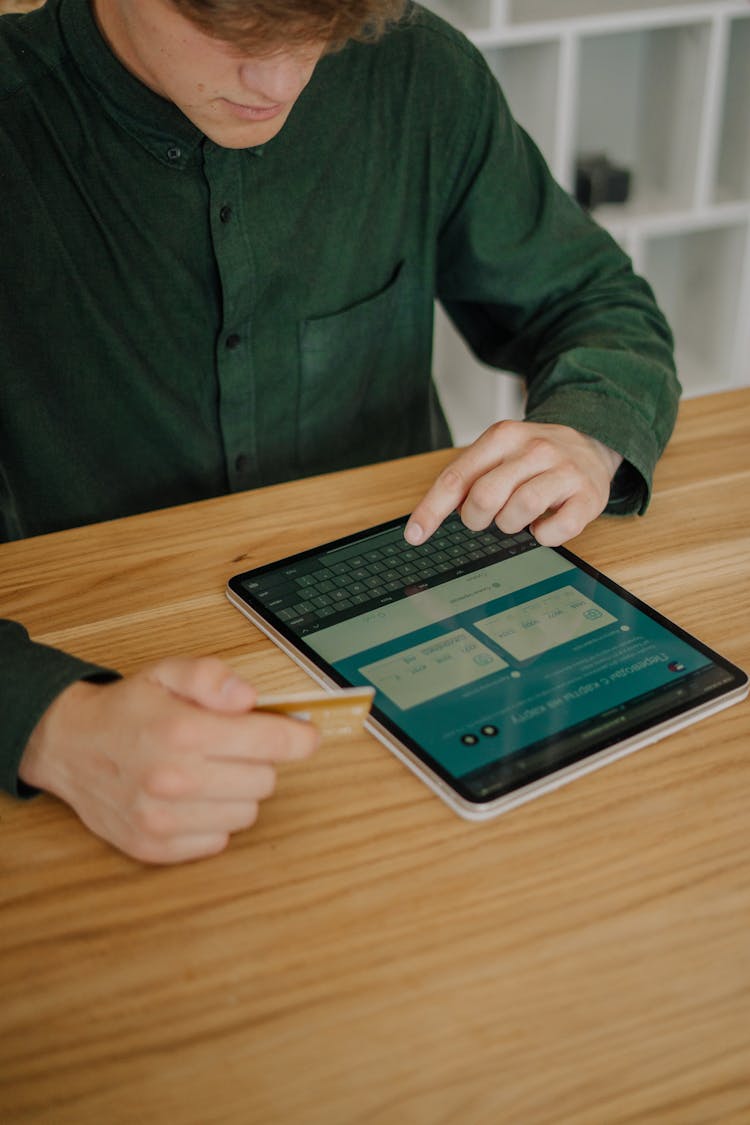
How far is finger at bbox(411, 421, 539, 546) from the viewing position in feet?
2.72

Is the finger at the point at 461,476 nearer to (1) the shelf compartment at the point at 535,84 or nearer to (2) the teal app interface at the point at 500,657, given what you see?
(2) the teal app interface at the point at 500,657

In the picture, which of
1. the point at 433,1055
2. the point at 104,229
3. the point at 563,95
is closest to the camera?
the point at 433,1055

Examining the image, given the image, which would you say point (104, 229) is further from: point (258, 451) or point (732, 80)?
point (732, 80)

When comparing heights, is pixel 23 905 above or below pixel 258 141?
below

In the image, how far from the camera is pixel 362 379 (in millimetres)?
1244

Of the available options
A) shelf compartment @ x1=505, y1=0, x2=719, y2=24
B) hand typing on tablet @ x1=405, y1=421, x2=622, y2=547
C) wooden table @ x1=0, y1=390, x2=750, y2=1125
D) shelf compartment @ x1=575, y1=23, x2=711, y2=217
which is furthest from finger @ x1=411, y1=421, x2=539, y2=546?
shelf compartment @ x1=575, y1=23, x2=711, y2=217

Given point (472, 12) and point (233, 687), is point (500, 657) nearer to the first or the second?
point (233, 687)

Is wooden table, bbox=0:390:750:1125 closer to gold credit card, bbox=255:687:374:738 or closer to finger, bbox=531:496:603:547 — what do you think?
gold credit card, bbox=255:687:374:738

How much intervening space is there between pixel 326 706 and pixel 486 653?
169 mm

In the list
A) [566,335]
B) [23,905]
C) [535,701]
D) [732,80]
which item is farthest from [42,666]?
[732,80]

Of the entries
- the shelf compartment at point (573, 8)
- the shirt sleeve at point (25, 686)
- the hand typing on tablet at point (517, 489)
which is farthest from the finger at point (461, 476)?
the shelf compartment at point (573, 8)

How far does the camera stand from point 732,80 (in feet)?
7.95

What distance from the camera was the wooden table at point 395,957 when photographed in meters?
0.50

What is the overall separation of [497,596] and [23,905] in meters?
0.39
